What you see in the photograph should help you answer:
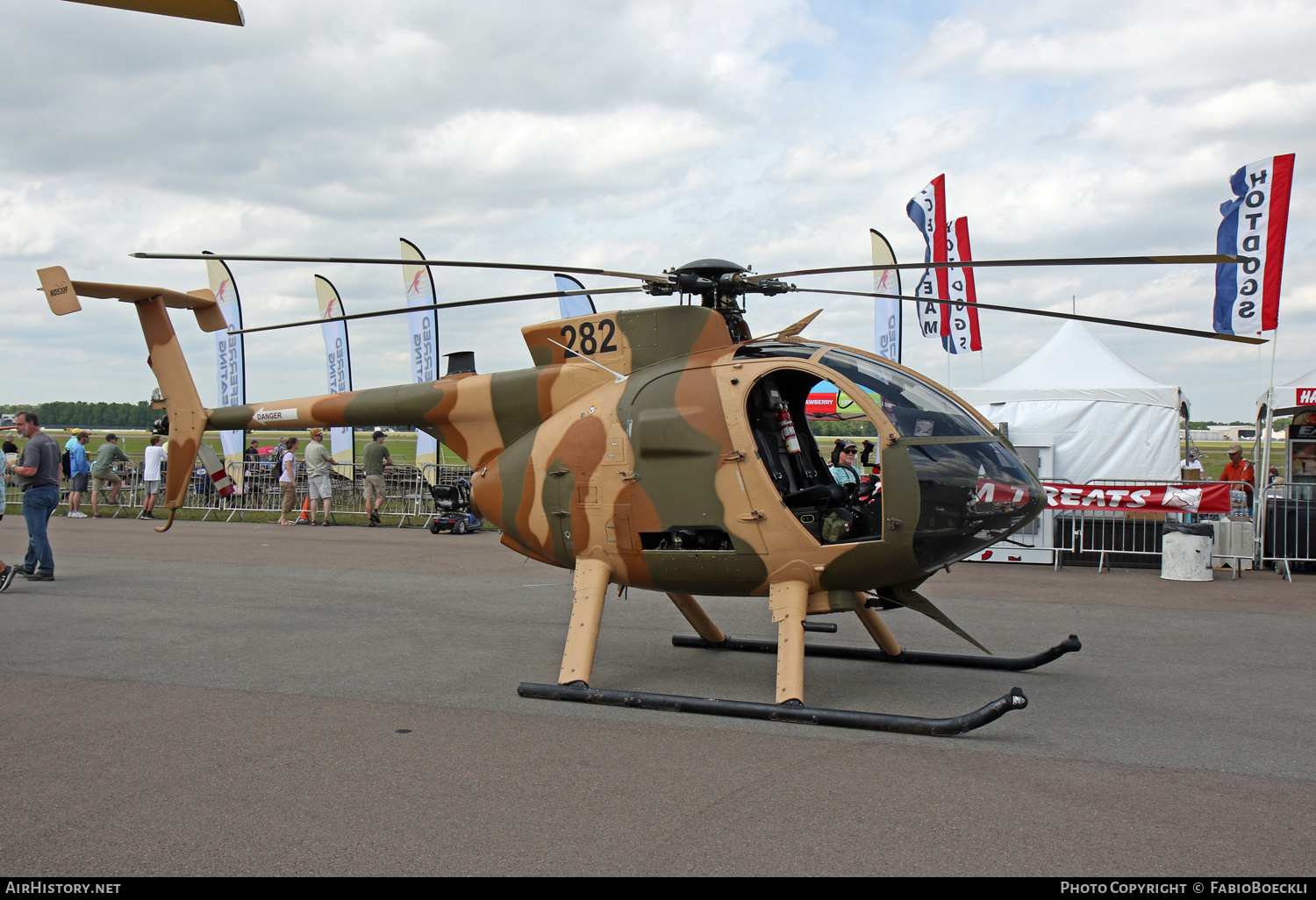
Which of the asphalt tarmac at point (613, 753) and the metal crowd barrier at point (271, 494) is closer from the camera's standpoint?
the asphalt tarmac at point (613, 753)

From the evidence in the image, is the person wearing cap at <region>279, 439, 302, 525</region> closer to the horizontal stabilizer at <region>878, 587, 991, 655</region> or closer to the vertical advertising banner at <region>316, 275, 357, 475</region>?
the vertical advertising banner at <region>316, 275, 357, 475</region>

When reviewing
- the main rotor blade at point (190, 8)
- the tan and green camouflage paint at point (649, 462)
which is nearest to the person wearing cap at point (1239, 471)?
the tan and green camouflage paint at point (649, 462)

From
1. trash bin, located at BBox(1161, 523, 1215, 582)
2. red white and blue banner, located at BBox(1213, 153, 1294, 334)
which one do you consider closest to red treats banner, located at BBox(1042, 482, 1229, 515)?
trash bin, located at BBox(1161, 523, 1215, 582)

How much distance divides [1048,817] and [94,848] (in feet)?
13.8

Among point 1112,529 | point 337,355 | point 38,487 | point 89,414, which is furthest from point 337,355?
point 89,414

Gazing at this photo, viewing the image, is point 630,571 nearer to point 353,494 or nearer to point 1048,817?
point 1048,817

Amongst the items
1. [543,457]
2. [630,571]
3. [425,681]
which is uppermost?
[543,457]

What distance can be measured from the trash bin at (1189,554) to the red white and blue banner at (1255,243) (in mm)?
3617

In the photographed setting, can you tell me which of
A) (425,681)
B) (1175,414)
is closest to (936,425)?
(425,681)

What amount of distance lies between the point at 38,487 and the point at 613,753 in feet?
30.4

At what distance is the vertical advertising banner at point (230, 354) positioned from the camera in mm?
23406

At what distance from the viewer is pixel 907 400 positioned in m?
6.33

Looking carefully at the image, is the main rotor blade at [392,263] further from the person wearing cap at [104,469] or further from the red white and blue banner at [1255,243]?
the person wearing cap at [104,469]

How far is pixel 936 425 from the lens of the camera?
20.4ft
